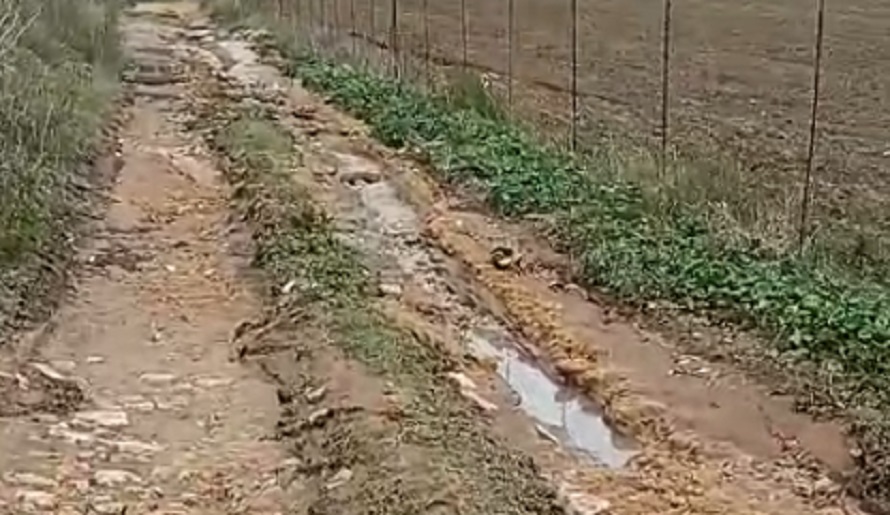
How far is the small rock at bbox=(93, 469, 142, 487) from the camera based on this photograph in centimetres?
584

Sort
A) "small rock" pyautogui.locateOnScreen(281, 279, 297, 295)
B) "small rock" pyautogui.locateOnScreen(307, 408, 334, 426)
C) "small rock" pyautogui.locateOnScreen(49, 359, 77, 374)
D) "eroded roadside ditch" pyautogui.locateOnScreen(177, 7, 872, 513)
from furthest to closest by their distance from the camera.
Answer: "small rock" pyautogui.locateOnScreen(281, 279, 297, 295)
"small rock" pyautogui.locateOnScreen(49, 359, 77, 374)
"small rock" pyautogui.locateOnScreen(307, 408, 334, 426)
"eroded roadside ditch" pyautogui.locateOnScreen(177, 7, 872, 513)

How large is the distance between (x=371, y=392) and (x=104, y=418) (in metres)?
1.18

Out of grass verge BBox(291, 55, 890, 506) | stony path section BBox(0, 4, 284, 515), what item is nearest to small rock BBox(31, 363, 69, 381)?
stony path section BBox(0, 4, 284, 515)

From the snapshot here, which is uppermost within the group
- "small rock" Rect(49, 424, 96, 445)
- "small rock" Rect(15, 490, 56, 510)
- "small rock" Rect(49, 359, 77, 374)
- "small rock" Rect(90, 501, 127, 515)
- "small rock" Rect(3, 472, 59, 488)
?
"small rock" Rect(15, 490, 56, 510)

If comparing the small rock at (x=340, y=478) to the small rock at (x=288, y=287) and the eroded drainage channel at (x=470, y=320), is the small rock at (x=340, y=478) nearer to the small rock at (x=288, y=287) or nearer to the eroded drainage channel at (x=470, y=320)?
the eroded drainage channel at (x=470, y=320)

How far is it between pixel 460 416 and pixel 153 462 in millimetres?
1277

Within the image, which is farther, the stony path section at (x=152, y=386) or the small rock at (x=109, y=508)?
the stony path section at (x=152, y=386)

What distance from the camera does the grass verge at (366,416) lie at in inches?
213

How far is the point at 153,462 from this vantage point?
20.0 ft

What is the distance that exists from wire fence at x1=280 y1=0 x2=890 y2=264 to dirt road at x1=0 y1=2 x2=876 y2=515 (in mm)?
1561

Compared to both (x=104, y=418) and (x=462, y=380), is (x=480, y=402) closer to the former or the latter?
(x=462, y=380)

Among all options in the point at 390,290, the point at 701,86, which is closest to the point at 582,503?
the point at 390,290

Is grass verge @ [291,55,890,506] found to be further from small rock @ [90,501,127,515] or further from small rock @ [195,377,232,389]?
small rock @ [90,501,127,515]

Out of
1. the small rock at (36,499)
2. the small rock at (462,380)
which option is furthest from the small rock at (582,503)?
the small rock at (36,499)
